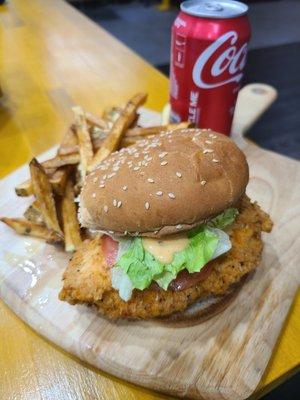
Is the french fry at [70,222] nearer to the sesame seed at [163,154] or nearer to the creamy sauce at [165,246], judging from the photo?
the creamy sauce at [165,246]

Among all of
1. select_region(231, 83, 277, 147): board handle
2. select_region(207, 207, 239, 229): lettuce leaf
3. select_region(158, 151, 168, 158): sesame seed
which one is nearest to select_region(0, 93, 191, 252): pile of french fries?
select_region(158, 151, 168, 158): sesame seed

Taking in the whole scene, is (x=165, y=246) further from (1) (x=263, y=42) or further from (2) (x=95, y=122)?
(1) (x=263, y=42)

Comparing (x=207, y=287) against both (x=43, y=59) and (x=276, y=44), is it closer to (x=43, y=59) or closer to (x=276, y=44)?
(x=43, y=59)

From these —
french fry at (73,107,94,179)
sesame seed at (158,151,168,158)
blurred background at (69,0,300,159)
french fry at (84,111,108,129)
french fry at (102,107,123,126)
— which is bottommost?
blurred background at (69,0,300,159)

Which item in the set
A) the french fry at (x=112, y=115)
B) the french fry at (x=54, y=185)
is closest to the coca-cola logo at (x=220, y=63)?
the french fry at (x=112, y=115)

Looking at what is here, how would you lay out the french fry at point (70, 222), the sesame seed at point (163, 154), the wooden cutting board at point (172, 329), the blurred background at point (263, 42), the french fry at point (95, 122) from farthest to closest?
1. the blurred background at point (263, 42)
2. the french fry at point (95, 122)
3. the french fry at point (70, 222)
4. the sesame seed at point (163, 154)
5. the wooden cutting board at point (172, 329)

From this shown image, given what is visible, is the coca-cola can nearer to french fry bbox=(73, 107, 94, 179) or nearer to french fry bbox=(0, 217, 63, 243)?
french fry bbox=(73, 107, 94, 179)
